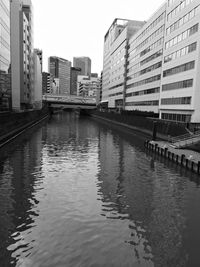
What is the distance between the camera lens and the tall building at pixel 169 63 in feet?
183

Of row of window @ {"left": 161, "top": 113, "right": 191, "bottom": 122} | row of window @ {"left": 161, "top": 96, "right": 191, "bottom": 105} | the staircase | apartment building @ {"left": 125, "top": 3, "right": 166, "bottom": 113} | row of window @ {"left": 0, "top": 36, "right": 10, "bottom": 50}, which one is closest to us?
the staircase

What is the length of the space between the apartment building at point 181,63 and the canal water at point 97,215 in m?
30.2

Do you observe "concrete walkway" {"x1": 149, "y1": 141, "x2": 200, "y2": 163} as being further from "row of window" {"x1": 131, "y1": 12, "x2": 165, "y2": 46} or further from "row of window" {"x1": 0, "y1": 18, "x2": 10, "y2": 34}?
"row of window" {"x1": 0, "y1": 18, "x2": 10, "y2": 34}

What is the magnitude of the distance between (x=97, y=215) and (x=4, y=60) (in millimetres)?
62519

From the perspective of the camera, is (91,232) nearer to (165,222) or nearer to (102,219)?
(102,219)

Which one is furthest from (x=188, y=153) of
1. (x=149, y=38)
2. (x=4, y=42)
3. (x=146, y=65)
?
(x=149, y=38)

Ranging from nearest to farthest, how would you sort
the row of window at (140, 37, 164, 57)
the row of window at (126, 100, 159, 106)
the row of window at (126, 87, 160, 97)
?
the row of window at (140, 37, 164, 57), the row of window at (126, 87, 160, 97), the row of window at (126, 100, 159, 106)

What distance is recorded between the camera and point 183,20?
60.3m

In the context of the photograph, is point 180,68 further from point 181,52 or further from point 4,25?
point 4,25

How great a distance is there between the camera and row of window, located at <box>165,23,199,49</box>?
55156 millimetres

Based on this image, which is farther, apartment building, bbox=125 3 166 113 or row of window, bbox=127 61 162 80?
row of window, bbox=127 61 162 80

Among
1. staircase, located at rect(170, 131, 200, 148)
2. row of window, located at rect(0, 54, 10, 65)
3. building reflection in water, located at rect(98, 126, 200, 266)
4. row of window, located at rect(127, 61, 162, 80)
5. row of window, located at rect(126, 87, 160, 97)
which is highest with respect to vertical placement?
row of window, located at rect(127, 61, 162, 80)

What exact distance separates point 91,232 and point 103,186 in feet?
29.0

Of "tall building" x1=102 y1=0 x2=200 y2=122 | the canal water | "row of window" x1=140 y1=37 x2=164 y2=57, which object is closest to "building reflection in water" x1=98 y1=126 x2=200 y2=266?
the canal water
